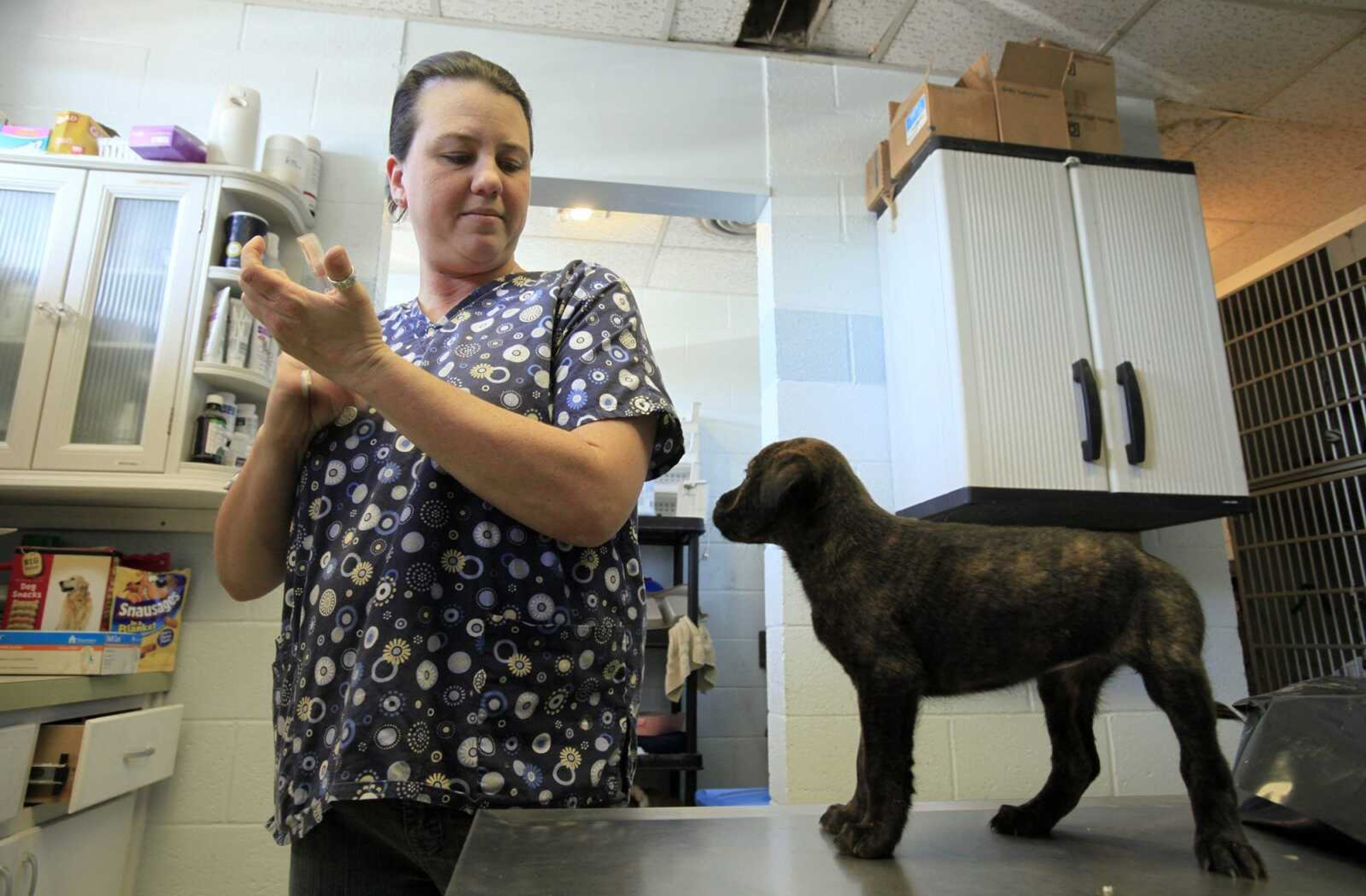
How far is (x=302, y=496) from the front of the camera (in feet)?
2.43

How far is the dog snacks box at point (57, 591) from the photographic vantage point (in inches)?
60.9

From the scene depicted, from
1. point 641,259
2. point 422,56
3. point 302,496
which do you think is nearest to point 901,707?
point 302,496

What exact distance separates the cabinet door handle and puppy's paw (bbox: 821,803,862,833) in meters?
1.29

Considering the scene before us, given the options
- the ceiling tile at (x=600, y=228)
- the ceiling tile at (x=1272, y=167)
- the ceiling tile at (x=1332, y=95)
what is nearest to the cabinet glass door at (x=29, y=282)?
the ceiling tile at (x=600, y=228)

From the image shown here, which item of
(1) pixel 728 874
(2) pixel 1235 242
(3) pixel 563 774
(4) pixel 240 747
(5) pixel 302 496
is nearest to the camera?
(1) pixel 728 874

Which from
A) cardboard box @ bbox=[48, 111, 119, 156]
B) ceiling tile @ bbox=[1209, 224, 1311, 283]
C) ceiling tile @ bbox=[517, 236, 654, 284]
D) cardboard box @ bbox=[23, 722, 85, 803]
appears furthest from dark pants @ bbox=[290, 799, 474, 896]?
ceiling tile @ bbox=[1209, 224, 1311, 283]

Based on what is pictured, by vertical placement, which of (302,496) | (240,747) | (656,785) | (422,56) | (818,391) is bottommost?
(656,785)

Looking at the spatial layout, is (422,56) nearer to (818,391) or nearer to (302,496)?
(818,391)

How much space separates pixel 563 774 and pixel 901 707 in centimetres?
27

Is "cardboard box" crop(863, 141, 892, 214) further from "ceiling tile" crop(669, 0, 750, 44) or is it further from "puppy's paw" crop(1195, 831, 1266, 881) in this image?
"puppy's paw" crop(1195, 831, 1266, 881)

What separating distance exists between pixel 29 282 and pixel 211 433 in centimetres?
53

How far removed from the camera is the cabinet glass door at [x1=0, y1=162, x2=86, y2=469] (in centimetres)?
164

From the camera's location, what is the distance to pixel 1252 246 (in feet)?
11.2

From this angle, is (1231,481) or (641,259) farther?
(641,259)
